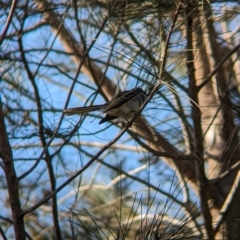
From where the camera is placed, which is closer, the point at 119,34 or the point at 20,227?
the point at 20,227

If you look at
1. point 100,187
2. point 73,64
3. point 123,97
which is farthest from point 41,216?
point 123,97

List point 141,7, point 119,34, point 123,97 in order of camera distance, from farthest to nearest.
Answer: point 119,34, point 141,7, point 123,97

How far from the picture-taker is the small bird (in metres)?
2.36

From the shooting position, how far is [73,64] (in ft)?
14.1

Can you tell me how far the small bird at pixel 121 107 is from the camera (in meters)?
2.36

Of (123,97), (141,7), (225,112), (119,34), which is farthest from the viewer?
(225,112)

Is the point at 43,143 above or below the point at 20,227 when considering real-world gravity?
above

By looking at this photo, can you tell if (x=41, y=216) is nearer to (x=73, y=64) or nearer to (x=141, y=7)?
(x=73, y=64)

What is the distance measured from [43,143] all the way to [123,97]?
1.61 ft

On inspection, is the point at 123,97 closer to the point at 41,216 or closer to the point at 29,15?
the point at 29,15

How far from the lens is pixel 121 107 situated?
94.9 inches

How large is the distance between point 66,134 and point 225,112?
1142 millimetres

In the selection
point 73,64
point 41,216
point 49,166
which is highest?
point 73,64

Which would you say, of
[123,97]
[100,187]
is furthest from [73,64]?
[123,97]
